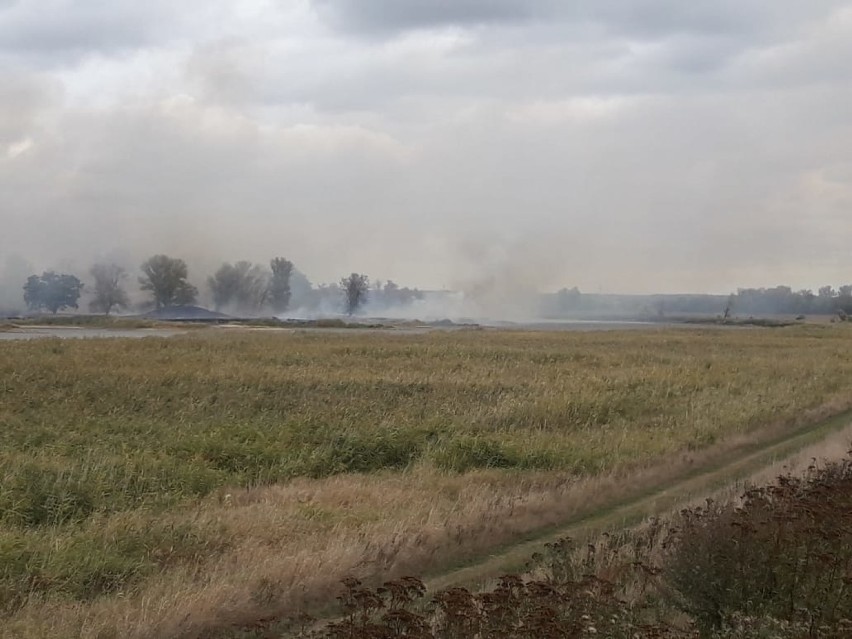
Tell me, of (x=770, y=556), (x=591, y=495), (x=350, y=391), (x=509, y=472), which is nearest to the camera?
(x=770, y=556)

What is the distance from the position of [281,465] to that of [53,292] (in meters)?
197

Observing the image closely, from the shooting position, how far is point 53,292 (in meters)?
195

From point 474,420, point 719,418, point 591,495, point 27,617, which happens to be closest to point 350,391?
point 474,420

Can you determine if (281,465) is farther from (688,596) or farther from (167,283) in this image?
(167,283)

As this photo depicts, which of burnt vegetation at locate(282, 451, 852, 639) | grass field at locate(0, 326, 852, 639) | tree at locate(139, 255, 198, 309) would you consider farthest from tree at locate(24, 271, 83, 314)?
burnt vegetation at locate(282, 451, 852, 639)

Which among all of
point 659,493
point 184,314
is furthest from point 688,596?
point 184,314

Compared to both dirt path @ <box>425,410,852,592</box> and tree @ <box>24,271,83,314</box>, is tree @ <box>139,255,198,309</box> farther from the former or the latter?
dirt path @ <box>425,410,852,592</box>

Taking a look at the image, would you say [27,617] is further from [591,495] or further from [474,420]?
[474,420]

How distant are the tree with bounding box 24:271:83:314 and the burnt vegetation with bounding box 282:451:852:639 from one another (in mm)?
203340

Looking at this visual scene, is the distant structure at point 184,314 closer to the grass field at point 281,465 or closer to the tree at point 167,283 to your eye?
the tree at point 167,283

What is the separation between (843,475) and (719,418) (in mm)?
11330

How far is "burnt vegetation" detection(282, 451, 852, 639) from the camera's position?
622 centimetres

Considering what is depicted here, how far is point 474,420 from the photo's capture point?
72.4ft

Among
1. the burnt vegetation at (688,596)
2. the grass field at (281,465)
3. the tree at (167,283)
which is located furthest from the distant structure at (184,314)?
the burnt vegetation at (688,596)
